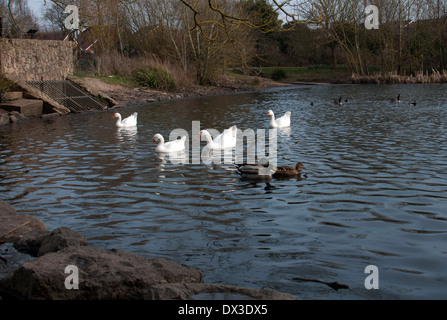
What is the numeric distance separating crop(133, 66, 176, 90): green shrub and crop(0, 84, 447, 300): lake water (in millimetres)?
15610

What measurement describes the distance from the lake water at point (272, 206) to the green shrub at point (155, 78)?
1561 cm

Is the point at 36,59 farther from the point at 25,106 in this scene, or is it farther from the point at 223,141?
the point at 223,141

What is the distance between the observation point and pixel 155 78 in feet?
95.7

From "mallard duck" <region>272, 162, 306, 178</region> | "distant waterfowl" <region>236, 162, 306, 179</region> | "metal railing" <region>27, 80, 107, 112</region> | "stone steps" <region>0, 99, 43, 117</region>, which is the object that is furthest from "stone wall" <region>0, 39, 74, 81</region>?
"mallard duck" <region>272, 162, 306, 178</region>

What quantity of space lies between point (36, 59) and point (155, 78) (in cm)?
838

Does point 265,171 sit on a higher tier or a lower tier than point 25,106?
lower

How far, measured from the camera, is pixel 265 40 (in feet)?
176

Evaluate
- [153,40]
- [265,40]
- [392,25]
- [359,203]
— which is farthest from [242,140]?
[265,40]

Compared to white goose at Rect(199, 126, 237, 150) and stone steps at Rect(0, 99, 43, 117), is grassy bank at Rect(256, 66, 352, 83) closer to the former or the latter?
stone steps at Rect(0, 99, 43, 117)

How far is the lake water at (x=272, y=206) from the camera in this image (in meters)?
4.96

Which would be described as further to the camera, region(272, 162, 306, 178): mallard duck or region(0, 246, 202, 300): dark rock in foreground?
region(272, 162, 306, 178): mallard duck

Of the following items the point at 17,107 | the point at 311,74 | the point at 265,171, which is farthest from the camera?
the point at 311,74

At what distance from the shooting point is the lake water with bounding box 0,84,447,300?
195 inches

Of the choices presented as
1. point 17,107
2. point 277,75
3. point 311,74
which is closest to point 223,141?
point 17,107
